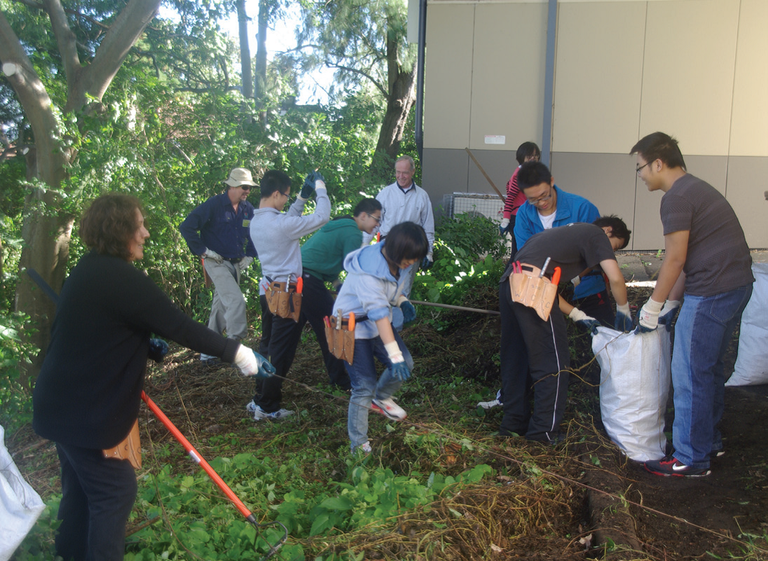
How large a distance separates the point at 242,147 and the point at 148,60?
25.9 feet

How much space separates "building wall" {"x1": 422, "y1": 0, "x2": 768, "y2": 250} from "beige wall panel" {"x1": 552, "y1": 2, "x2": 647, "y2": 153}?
0.05 ft

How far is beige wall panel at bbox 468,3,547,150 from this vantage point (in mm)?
9555

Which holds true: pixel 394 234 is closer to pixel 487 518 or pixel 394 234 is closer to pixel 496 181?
pixel 487 518

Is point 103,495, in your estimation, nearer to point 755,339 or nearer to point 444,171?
point 755,339

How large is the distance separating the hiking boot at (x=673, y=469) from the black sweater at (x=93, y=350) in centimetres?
279

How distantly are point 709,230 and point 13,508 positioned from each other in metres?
3.34

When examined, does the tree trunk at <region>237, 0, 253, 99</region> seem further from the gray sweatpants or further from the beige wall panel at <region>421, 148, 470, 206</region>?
the gray sweatpants

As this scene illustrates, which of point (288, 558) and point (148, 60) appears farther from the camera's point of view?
point (148, 60)

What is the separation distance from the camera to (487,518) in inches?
111

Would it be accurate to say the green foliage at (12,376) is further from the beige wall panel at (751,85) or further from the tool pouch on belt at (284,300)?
the beige wall panel at (751,85)

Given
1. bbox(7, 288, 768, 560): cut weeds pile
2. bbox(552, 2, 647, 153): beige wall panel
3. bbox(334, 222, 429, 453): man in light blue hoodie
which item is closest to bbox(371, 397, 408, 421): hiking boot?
bbox(334, 222, 429, 453): man in light blue hoodie

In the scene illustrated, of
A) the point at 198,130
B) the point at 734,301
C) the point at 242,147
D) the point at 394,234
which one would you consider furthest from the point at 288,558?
the point at 198,130

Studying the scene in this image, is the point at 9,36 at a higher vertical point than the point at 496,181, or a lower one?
higher

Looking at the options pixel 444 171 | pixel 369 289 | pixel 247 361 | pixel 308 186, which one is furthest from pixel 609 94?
pixel 247 361
